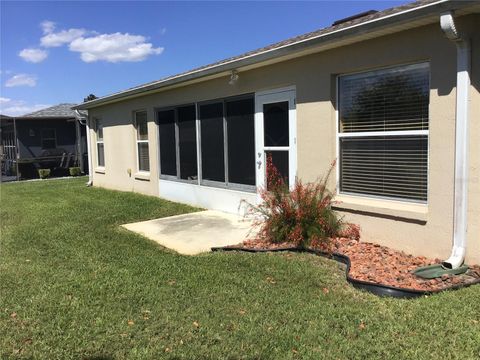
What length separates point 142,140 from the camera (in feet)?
41.6

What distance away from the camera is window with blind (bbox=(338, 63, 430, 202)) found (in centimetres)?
542

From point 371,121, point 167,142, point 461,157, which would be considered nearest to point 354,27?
point 371,121

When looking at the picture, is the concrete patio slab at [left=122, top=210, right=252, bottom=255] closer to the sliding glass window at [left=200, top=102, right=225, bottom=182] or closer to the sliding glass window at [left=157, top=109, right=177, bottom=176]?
the sliding glass window at [left=200, top=102, right=225, bottom=182]

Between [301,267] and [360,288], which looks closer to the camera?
[360,288]

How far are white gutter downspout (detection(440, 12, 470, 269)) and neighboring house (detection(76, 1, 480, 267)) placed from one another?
0.01m

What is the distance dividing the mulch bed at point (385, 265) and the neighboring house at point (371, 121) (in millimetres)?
166

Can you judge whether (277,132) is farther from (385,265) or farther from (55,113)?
(55,113)

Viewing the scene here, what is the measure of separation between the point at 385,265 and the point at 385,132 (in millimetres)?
1741

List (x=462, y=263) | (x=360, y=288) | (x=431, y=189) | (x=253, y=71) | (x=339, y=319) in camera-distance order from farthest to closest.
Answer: (x=253, y=71) → (x=431, y=189) → (x=462, y=263) → (x=360, y=288) → (x=339, y=319)

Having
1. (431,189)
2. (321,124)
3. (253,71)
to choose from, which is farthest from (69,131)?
(431,189)

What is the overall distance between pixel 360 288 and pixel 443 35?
9.77 ft

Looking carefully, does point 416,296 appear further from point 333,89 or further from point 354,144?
point 333,89

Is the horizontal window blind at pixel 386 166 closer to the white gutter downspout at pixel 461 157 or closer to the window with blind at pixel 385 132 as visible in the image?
the window with blind at pixel 385 132

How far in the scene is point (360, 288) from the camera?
4535mm
